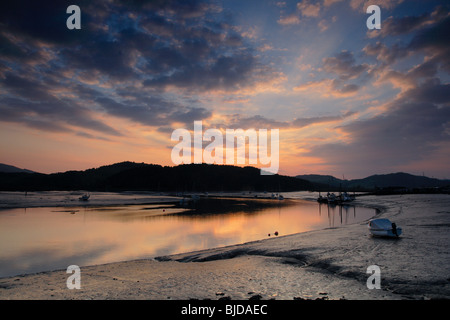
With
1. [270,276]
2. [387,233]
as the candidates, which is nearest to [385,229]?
[387,233]

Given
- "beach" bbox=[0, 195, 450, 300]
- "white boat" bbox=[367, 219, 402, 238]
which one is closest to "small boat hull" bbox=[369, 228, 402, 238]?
"white boat" bbox=[367, 219, 402, 238]

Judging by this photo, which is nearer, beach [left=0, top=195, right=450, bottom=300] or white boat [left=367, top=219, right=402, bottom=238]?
beach [left=0, top=195, right=450, bottom=300]

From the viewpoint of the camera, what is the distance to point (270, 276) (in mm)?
12609

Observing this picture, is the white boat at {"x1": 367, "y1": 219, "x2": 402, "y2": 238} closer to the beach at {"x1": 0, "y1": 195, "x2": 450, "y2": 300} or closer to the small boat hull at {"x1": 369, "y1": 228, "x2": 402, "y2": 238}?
the small boat hull at {"x1": 369, "y1": 228, "x2": 402, "y2": 238}

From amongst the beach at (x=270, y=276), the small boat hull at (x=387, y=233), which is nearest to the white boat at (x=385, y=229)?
the small boat hull at (x=387, y=233)

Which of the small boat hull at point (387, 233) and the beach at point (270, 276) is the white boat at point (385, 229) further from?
the beach at point (270, 276)

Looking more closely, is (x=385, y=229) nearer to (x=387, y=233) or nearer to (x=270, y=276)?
(x=387, y=233)

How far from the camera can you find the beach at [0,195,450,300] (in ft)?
33.5

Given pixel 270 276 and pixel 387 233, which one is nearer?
pixel 270 276

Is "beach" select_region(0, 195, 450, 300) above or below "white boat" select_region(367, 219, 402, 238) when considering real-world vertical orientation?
below

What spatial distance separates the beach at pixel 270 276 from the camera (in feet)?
33.5
